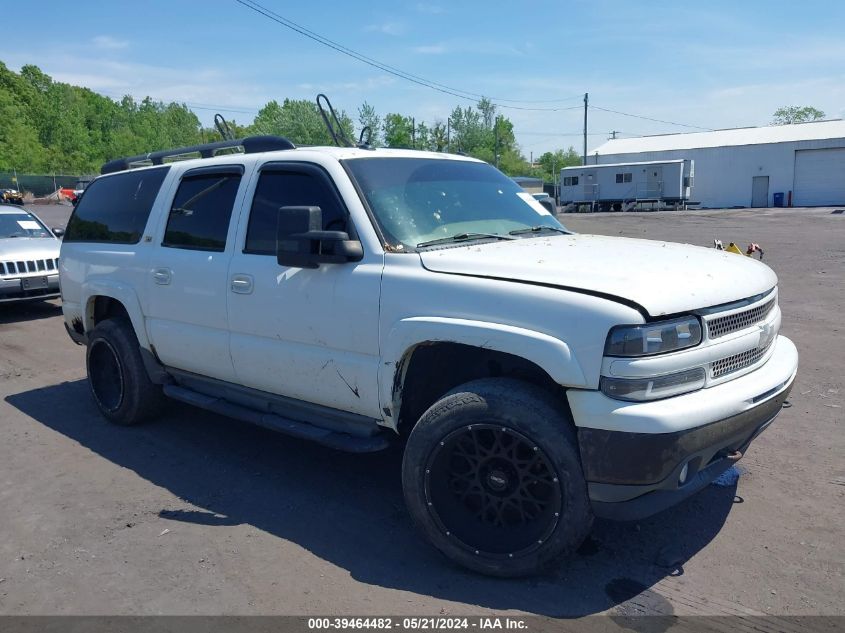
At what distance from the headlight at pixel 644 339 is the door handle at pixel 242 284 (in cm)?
230

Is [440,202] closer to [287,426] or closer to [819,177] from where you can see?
[287,426]

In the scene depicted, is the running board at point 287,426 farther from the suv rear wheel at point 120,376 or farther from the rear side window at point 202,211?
the rear side window at point 202,211

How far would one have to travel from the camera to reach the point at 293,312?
4.00m

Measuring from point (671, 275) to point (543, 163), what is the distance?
117944mm

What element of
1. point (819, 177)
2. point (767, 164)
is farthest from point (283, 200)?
point (767, 164)

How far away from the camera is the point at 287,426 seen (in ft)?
13.6

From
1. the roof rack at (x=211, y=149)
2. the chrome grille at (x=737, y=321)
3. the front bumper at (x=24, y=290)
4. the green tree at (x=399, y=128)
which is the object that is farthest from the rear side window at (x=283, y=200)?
the green tree at (x=399, y=128)

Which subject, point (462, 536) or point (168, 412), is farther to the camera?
point (168, 412)

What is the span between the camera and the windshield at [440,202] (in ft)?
A: 12.8

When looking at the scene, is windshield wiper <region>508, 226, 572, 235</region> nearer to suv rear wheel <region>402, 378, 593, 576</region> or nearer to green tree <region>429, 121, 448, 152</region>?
suv rear wheel <region>402, 378, 593, 576</region>

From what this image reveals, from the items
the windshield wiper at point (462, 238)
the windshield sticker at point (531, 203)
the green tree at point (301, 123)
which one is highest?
the green tree at point (301, 123)

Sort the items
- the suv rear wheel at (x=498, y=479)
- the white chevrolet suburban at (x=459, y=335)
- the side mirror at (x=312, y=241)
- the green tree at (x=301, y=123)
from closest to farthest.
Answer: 1. the white chevrolet suburban at (x=459, y=335)
2. the suv rear wheel at (x=498, y=479)
3. the side mirror at (x=312, y=241)
4. the green tree at (x=301, y=123)

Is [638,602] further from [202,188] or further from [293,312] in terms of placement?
[202,188]

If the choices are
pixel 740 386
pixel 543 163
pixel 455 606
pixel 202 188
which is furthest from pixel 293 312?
pixel 543 163
